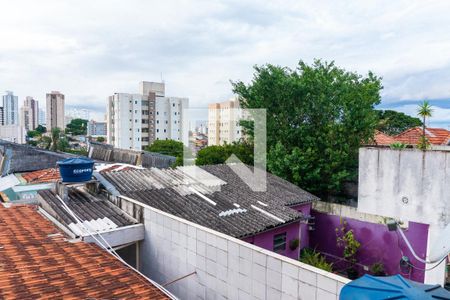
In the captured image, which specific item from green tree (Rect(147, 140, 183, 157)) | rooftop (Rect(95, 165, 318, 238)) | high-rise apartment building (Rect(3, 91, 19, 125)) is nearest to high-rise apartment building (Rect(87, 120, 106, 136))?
high-rise apartment building (Rect(3, 91, 19, 125))

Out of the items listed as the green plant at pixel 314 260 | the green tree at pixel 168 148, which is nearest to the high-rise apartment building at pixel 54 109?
the green tree at pixel 168 148

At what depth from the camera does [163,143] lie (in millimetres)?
36281

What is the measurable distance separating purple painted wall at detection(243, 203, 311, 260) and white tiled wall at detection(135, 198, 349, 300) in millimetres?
2648

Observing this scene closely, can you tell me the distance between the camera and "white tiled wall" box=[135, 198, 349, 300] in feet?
13.1

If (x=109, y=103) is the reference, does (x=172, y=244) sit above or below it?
below

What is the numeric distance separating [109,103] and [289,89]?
1672 inches

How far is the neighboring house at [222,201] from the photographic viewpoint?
784 centimetres

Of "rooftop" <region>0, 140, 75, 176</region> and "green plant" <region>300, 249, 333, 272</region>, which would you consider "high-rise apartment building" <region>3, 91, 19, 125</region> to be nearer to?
"rooftop" <region>0, 140, 75, 176</region>

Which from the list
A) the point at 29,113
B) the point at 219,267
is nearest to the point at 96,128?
the point at 29,113

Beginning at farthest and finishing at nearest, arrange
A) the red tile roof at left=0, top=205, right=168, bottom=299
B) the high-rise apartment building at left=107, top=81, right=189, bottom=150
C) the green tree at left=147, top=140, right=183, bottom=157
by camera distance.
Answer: the high-rise apartment building at left=107, top=81, right=189, bottom=150, the green tree at left=147, top=140, right=183, bottom=157, the red tile roof at left=0, top=205, right=168, bottom=299

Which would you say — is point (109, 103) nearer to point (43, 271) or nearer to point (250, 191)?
point (250, 191)

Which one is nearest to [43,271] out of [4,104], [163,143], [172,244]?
[172,244]

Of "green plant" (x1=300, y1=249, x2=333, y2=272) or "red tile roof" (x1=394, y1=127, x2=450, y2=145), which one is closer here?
"green plant" (x1=300, y1=249, x2=333, y2=272)

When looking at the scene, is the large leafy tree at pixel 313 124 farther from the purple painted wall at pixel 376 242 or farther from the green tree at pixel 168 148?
the green tree at pixel 168 148
